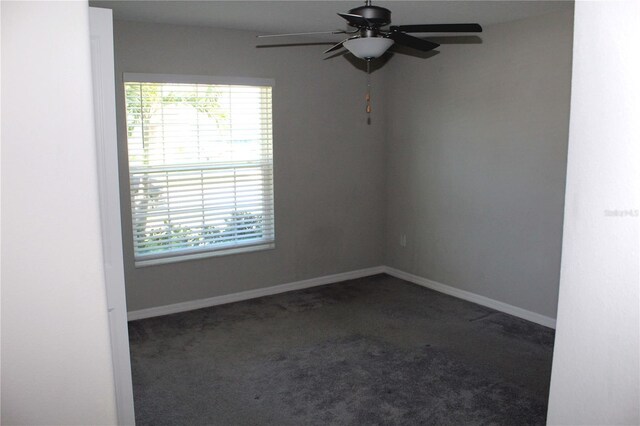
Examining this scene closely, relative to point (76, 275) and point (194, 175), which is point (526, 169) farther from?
point (76, 275)

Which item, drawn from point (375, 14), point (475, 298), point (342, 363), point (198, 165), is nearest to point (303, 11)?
point (375, 14)

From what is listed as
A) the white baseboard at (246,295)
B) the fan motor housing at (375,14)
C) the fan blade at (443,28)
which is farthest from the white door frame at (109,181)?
the white baseboard at (246,295)

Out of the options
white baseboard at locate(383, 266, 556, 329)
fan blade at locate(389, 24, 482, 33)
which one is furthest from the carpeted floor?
fan blade at locate(389, 24, 482, 33)

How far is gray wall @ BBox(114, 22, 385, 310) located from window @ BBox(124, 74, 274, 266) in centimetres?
9

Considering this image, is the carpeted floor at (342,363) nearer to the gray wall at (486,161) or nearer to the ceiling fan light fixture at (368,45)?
the gray wall at (486,161)

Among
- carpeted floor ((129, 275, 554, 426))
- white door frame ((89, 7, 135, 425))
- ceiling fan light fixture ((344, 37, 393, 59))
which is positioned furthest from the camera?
carpeted floor ((129, 275, 554, 426))

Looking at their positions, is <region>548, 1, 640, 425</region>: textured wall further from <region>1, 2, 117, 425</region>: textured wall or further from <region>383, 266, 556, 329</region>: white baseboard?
<region>383, 266, 556, 329</region>: white baseboard

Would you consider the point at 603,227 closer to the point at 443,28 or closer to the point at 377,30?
the point at 443,28

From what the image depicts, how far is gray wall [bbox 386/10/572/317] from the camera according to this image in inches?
168

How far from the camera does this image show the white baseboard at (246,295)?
4691 mm

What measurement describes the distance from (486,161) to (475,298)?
4.14ft

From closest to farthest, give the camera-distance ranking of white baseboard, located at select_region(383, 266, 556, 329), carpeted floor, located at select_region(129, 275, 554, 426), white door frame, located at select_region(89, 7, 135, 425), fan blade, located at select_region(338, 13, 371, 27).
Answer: white door frame, located at select_region(89, 7, 135, 425)
fan blade, located at select_region(338, 13, 371, 27)
carpeted floor, located at select_region(129, 275, 554, 426)
white baseboard, located at select_region(383, 266, 556, 329)

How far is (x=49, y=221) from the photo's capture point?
1104 millimetres

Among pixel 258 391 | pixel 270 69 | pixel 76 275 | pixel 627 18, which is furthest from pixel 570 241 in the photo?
pixel 270 69
